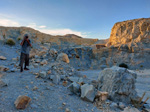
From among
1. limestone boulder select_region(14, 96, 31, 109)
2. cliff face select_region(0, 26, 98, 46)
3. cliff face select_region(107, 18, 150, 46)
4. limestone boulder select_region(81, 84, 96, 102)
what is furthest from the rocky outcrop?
cliff face select_region(107, 18, 150, 46)

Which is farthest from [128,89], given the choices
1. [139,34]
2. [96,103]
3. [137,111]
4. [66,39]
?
[66,39]

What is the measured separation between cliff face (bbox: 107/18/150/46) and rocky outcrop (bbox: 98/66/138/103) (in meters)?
17.6

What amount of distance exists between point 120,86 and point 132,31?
68.7 ft

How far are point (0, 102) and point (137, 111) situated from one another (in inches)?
128

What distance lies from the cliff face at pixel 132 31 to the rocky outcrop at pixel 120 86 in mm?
17600

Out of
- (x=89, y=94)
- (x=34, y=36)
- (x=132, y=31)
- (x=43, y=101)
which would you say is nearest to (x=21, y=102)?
(x=43, y=101)

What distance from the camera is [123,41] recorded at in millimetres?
22203

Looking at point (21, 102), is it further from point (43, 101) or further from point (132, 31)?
point (132, 31)

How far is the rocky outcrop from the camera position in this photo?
3.28 meters

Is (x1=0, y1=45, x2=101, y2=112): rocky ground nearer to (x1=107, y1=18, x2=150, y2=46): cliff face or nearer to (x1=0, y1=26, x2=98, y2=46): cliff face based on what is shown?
(x1=0, y1=26, x2=98, y2=46): cliff face

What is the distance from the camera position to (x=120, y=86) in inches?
131

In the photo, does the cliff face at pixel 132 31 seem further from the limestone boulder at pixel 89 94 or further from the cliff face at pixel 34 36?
the limestone boulder at pixel 89 94

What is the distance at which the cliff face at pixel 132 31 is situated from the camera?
19.3 metres


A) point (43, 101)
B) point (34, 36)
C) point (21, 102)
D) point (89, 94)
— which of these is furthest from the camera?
point (34, 36)
